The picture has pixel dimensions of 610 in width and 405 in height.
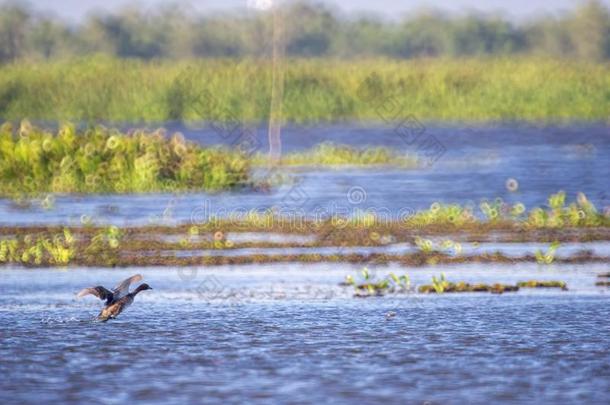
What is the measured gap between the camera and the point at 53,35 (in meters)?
76.1

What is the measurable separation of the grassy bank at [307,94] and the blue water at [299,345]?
32.2 meters

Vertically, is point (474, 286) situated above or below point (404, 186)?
below

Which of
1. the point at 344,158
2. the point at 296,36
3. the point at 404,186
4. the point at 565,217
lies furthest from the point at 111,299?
the point at 296,36

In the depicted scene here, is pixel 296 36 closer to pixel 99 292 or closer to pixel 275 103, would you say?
pixel 275 103

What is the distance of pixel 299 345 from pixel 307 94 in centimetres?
3705

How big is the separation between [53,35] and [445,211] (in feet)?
194

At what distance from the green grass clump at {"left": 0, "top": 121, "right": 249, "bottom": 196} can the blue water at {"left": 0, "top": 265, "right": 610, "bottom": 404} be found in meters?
9.27

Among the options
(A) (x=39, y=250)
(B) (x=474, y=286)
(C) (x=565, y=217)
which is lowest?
(B) (x=474, y=286)

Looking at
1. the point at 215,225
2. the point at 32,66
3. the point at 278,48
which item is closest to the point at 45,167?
the point at 215,225

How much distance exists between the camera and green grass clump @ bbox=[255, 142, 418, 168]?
3119 centimetres

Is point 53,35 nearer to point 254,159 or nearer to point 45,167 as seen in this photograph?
point 254,159

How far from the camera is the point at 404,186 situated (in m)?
26.1

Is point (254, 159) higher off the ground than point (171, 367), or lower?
higher

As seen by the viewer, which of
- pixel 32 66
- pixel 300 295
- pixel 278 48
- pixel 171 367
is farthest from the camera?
pixel 32 66
